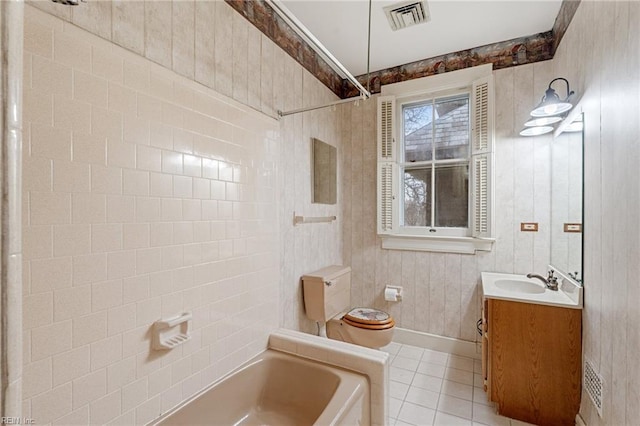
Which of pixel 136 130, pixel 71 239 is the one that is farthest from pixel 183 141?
pixel 71 239

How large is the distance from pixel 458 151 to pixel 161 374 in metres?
2.81

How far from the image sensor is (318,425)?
1.23 metres

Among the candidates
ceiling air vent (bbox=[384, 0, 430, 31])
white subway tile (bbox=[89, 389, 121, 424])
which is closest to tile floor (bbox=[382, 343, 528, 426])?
white subway tile (bbox=[89, 389, 121, 424])

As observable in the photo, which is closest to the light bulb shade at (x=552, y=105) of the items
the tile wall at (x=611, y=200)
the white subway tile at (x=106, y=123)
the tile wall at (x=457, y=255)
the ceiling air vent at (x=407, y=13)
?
the tile wall at (x=611, y=200)

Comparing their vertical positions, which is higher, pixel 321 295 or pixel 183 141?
pixel 183 141

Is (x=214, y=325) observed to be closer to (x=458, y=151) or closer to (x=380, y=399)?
(x=380, y=399)

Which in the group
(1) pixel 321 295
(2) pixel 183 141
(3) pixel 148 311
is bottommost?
(1) pixel 321 295

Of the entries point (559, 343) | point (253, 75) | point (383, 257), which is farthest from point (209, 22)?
point (559, 343)

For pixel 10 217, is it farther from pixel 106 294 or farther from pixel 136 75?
pixel 136 75

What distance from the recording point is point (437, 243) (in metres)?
2.80

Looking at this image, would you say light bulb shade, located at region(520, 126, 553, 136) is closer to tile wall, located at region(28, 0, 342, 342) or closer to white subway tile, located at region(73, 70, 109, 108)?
tile wall, located at region(28, 0, 342, 342)

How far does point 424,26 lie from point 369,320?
7.77 feet

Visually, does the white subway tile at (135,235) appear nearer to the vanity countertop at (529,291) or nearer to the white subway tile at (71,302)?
the white subway tile at (71,302)

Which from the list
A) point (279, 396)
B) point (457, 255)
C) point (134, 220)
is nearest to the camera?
point (134, 220)
